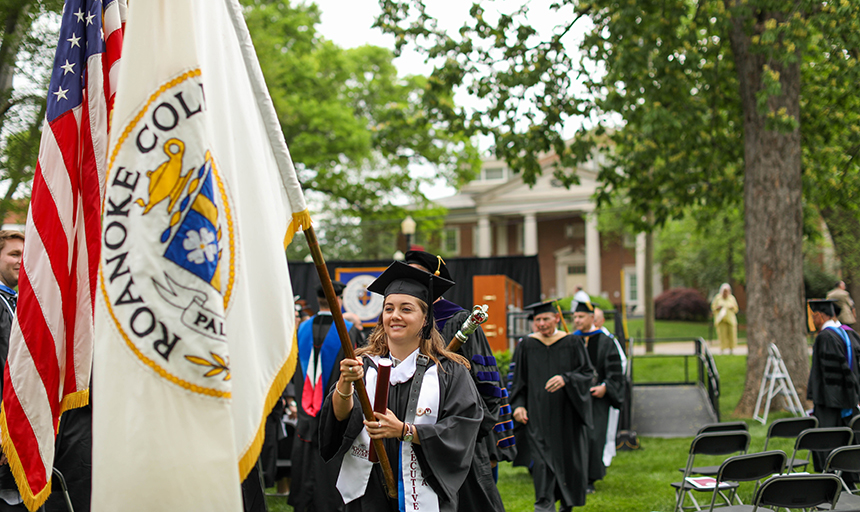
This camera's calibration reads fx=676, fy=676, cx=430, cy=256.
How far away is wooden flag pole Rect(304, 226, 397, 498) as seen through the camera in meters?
2.34

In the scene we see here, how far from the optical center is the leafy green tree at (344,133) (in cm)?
2142

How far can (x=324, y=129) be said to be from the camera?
22.0 meters

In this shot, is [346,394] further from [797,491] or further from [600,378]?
[600,378]

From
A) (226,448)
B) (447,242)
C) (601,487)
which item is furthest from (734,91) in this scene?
(447,242)

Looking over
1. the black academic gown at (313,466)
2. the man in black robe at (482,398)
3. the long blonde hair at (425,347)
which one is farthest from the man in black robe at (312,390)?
the long blonde hair at (425,347)

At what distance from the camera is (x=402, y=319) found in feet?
10.7

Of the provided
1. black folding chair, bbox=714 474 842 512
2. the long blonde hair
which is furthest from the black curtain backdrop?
the long blonde hair

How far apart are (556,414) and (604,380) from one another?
5.45 ft

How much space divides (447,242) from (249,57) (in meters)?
42.1

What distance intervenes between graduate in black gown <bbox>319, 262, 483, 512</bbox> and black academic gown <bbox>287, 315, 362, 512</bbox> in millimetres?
2378

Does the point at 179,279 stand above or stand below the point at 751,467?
above

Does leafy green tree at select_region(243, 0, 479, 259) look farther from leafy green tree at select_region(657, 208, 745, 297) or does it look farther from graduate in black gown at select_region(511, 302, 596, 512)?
graduate in black gown at select_region(511, 302, 596, 512)

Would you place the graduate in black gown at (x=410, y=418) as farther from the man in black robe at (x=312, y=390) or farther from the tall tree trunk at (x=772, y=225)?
the tall tree trunk at (x=772, y=225)

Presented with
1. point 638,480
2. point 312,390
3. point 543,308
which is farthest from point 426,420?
point 638,480
